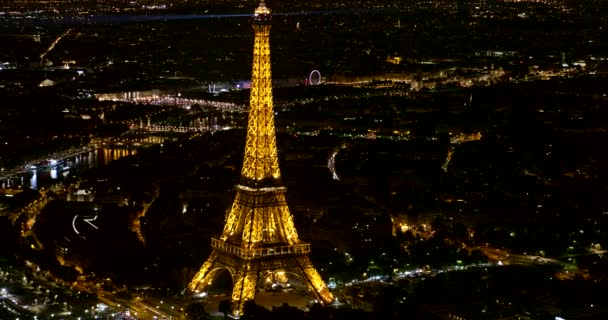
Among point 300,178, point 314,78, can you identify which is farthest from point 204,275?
point 314,78

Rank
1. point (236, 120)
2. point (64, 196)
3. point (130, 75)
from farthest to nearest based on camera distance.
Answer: point (130, 75) < point (236, 120) < point (64, 196)

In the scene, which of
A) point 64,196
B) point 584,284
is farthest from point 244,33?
point 584,284

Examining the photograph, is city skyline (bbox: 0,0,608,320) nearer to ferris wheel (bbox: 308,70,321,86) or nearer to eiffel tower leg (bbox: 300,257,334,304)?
eiffel tower leg (bbox: 300,257,334,304)

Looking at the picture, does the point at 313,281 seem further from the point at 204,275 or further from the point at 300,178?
the point at 300,178

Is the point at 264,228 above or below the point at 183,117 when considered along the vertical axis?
above

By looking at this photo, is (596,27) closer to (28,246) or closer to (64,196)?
(64,196)

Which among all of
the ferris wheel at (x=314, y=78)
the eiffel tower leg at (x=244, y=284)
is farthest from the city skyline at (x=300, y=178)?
the ferris wheel at (x=314, y=78)

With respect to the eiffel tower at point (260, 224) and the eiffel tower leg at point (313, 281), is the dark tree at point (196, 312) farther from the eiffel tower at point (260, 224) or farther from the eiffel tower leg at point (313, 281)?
the eiffel tower leg at point (313, 281)
